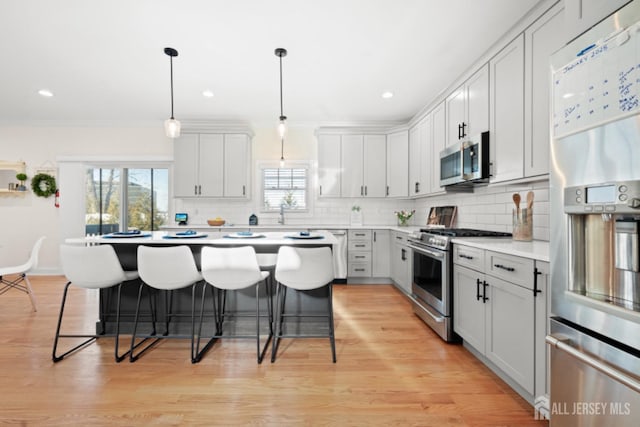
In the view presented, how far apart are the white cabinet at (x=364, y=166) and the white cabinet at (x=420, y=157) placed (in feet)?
1.56

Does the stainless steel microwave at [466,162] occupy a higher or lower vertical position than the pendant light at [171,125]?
lower

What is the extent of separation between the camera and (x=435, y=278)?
9.29 feet

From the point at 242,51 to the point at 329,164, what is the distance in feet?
7.77

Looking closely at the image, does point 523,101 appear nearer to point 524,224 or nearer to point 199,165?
point 524,224

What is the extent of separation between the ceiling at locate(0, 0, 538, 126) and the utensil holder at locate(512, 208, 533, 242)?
1.54 metres

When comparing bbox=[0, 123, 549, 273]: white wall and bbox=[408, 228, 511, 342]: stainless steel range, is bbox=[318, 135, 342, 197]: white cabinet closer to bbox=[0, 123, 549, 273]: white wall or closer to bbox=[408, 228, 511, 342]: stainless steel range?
bbox=[0, 123, 549, 273]: white wall

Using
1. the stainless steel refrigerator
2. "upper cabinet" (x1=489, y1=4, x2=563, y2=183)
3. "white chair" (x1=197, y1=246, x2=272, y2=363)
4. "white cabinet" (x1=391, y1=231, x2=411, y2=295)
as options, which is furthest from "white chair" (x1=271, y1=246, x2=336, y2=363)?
"white cabinet" (x1=391, y1=231, x2=411, y2=295)

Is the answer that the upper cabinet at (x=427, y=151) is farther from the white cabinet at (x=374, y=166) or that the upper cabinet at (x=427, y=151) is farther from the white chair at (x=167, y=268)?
the white chair at (x=167, y=268)

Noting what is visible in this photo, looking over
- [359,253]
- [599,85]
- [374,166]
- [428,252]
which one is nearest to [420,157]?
[374,166]

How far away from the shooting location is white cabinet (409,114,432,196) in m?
4.12

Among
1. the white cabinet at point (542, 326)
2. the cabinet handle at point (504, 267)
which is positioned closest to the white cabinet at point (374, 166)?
the cabinet handle at point (504, 267)

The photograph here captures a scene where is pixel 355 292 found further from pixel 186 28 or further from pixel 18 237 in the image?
pixel 18 237

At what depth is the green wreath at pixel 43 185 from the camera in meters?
5.18

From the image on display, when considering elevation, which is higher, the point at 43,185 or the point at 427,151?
the point at 427,151
